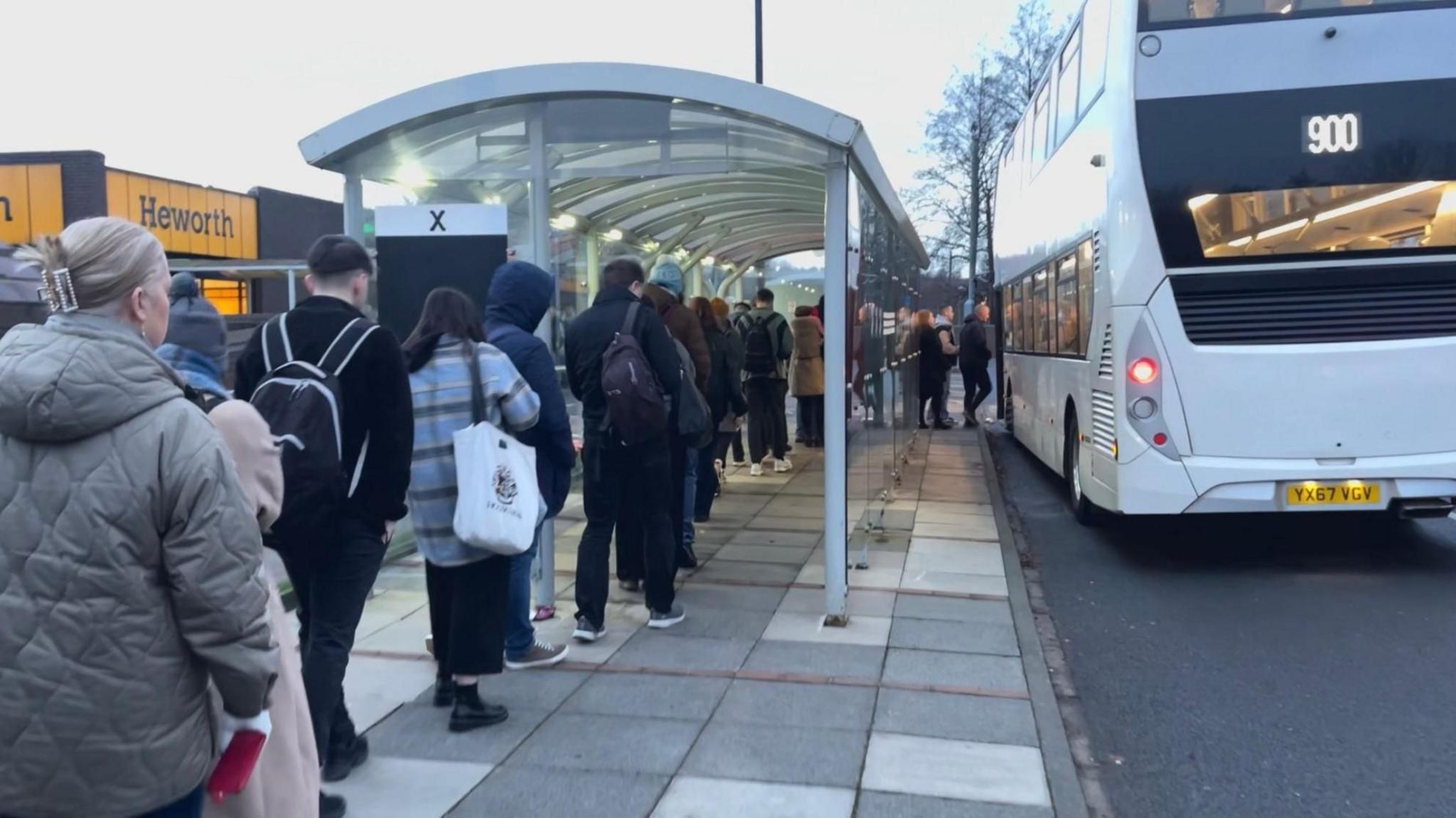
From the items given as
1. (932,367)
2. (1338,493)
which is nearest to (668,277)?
(1338,493)

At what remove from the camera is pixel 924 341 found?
55.8ft

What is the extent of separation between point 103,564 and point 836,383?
4304mm

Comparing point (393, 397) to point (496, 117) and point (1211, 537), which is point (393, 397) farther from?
point (1211, 537)

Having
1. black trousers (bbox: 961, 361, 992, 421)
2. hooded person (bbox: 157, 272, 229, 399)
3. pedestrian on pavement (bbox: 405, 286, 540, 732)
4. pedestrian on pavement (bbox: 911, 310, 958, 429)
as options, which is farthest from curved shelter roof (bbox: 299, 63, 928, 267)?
black trousers (bbox: 961, 361, 992, 421)

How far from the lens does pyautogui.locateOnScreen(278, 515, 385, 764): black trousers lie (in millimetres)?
3572

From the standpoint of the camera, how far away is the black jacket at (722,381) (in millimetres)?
8375

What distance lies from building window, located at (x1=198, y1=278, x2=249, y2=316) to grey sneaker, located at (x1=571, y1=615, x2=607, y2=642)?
64.8ft

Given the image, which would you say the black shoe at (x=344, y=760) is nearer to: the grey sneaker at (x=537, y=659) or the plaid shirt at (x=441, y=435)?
the plaid shirt at (x=441, y=435)

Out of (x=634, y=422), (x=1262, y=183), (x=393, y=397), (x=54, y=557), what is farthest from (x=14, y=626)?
(x=1262, y=183)

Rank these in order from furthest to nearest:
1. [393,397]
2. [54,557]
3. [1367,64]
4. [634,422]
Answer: [1367,64] < [634,422] < [393,397] < [54,557]

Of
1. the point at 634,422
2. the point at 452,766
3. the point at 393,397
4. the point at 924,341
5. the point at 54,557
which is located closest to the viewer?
the point at 54,557

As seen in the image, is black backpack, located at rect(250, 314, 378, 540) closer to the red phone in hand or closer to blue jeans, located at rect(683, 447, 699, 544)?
the red phone in hand

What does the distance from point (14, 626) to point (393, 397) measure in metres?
1.66

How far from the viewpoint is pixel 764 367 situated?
36.5 feet
